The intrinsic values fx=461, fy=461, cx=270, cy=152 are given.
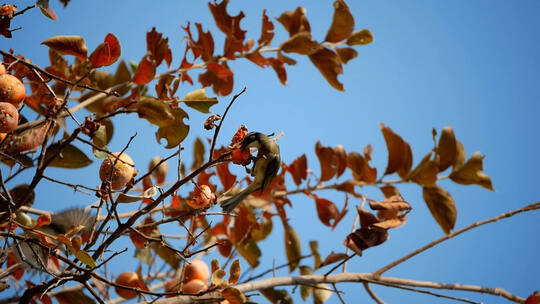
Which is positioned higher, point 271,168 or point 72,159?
point 72,159

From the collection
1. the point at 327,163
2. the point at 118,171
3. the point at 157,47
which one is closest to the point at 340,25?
the point at 327,163

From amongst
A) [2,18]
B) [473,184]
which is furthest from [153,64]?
[473,184]

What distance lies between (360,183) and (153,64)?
0.61m

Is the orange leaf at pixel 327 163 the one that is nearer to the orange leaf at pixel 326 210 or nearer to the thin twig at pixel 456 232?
the orange leaf at pixel 326 210

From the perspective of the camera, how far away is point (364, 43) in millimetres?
1248

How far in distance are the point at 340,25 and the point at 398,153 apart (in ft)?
1.24

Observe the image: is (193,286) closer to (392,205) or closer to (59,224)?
(59,224)

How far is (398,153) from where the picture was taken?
1.17 m

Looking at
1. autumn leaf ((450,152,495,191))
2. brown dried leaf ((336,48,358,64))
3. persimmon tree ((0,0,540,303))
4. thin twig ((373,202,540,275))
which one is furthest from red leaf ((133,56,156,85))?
autumn leaf ((450,152,495,191))

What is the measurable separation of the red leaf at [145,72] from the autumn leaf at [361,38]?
0.55 metres

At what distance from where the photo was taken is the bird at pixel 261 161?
0.64m

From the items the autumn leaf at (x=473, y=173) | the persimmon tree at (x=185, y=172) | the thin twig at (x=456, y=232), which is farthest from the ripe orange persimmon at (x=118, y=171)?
the autumn leaf at (x=473, y=173)

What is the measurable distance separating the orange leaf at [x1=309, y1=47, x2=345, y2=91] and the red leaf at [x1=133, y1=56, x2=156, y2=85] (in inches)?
16.7

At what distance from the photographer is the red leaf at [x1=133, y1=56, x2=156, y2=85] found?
103 cm
